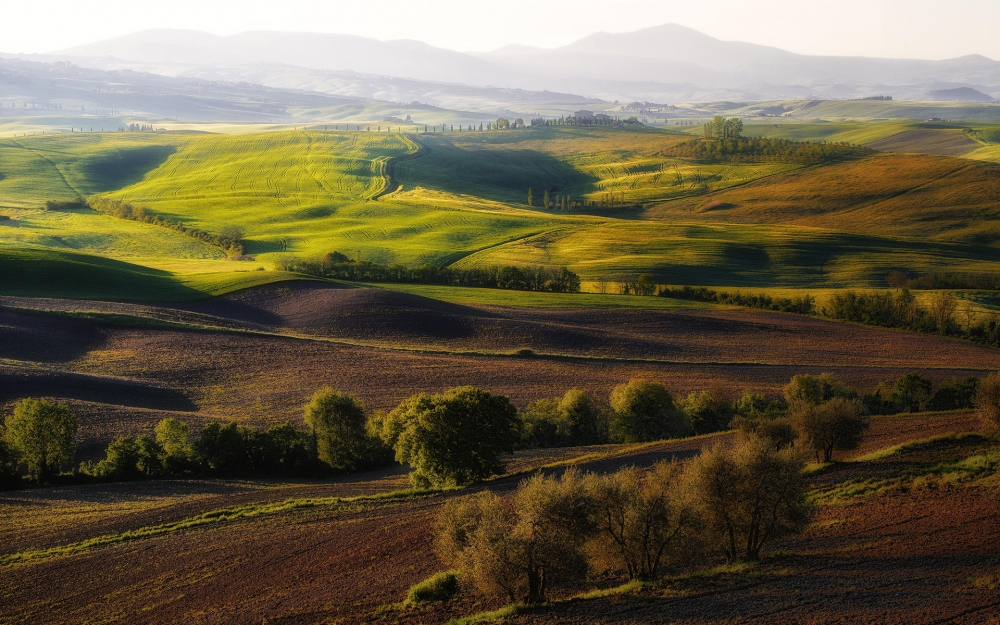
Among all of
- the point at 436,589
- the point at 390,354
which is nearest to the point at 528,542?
the point at 436,589

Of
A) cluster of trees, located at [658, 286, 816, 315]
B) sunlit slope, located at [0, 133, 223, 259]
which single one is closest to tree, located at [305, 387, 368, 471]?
cluster of trees, located at [658, 286, 816, 315]

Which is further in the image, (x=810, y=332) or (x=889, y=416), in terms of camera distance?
(x=810, y=332)

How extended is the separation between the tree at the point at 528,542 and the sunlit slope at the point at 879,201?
131m

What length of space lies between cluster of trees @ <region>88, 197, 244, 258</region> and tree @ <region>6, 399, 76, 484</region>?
79743 millimetres

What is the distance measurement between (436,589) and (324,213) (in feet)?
438

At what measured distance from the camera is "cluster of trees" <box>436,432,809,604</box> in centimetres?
2527

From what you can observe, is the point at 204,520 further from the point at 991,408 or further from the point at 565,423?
the point at 991,408

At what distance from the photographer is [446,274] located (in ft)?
354

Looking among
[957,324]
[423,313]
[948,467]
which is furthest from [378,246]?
[948,467]

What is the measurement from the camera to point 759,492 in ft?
91.6

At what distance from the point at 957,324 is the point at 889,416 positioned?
130ft

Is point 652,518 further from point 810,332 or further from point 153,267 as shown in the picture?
point 153,267

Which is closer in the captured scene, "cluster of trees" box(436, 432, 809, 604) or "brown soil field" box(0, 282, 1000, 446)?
"cluster of trees" box(436, 432, 809, 604)

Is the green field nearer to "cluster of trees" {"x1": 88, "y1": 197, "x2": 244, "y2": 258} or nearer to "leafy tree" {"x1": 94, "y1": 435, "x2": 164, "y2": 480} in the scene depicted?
"cluster of trees" {"x1": 88, "y1": 197, "x2": 244, "y2": 258}
